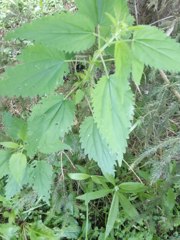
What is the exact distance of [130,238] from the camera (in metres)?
1.71

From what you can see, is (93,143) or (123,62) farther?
(93,143)

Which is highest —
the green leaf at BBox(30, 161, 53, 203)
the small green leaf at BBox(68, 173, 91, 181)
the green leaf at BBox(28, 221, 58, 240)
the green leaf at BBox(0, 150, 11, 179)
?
the green leaf at BBox(0, 150, 11, 179)

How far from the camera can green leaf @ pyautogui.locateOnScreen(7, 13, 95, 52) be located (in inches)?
32.1

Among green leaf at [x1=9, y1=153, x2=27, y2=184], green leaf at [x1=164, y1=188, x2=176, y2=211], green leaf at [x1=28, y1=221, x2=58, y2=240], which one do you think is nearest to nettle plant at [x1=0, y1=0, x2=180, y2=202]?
green leaf at [x1=9, y1=153, x2=27, y2=184]

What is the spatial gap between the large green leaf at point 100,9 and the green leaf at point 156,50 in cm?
8

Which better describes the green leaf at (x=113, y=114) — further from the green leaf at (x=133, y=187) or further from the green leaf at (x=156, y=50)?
the green leaf at (x=133, y=187)

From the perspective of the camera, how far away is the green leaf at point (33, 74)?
870 millimetres

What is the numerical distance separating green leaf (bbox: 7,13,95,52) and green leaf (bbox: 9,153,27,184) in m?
0.50

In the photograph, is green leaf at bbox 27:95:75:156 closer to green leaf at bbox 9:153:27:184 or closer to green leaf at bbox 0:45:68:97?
green leaf at bbox 0:45:68:97

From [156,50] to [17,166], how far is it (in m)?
0.64

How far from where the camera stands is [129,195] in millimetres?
1735

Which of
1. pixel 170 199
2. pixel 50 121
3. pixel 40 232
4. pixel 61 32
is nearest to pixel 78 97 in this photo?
pixel 50 121

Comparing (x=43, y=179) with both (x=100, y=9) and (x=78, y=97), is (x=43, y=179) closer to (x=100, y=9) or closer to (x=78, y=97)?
(x=78, y=97)

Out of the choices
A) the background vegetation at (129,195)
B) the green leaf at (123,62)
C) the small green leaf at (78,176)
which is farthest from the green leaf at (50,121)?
the small green leaf at (78,176)
